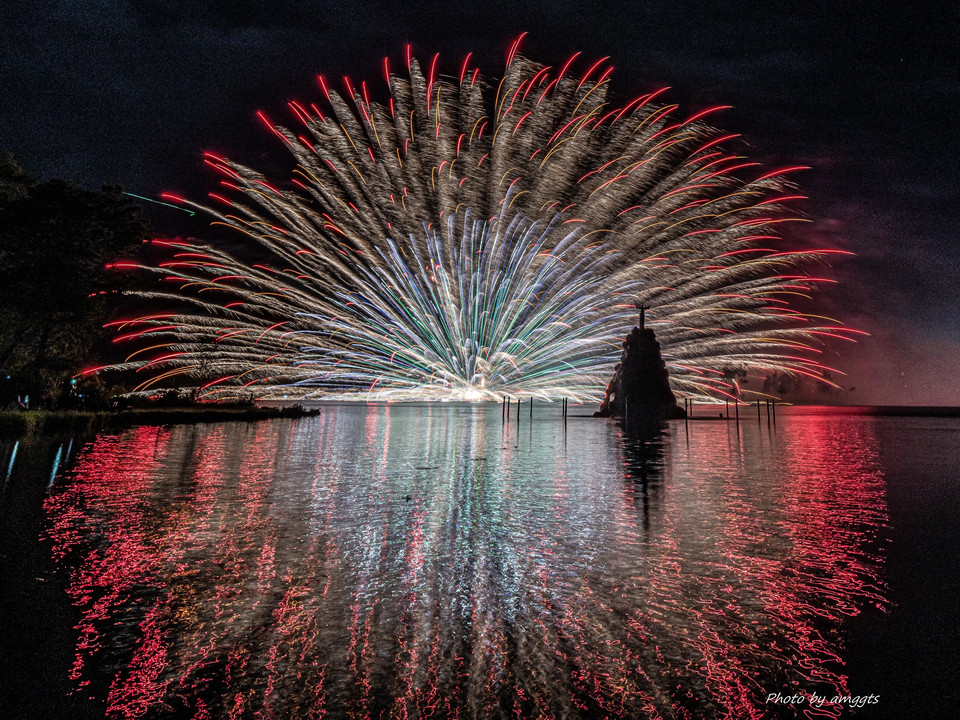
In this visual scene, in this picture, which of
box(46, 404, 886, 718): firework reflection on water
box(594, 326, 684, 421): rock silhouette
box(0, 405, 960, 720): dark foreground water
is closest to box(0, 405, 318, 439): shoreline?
box(0, 405, 960, 720): dark foreground water

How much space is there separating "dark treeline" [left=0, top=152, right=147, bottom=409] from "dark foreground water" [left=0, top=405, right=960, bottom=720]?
953 inches

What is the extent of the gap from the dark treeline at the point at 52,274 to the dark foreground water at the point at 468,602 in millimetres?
24208

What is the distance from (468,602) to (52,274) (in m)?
39.4

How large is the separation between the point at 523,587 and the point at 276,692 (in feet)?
13.5

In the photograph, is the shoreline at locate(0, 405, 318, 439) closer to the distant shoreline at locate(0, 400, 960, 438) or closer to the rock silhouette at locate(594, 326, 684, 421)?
the distant shoreline at locate(0, 400, 960, 438)

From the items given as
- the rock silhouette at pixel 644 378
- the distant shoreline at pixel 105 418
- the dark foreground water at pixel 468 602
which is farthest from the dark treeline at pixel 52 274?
the rock silhouette at pixel 644 378

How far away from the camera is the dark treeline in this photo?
112ft

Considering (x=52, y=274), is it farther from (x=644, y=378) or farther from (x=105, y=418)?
(x=644, y=378)

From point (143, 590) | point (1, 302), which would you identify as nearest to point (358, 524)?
point (143, 590)

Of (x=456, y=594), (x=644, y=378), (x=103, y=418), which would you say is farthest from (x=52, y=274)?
(x=644, y=378)

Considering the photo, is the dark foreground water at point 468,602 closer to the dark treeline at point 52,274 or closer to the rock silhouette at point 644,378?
the dark treeline at point 52,274

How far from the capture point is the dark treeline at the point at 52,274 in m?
34.2

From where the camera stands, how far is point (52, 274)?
3509 cm

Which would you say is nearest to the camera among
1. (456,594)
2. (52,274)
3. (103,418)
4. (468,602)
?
(468,602)
